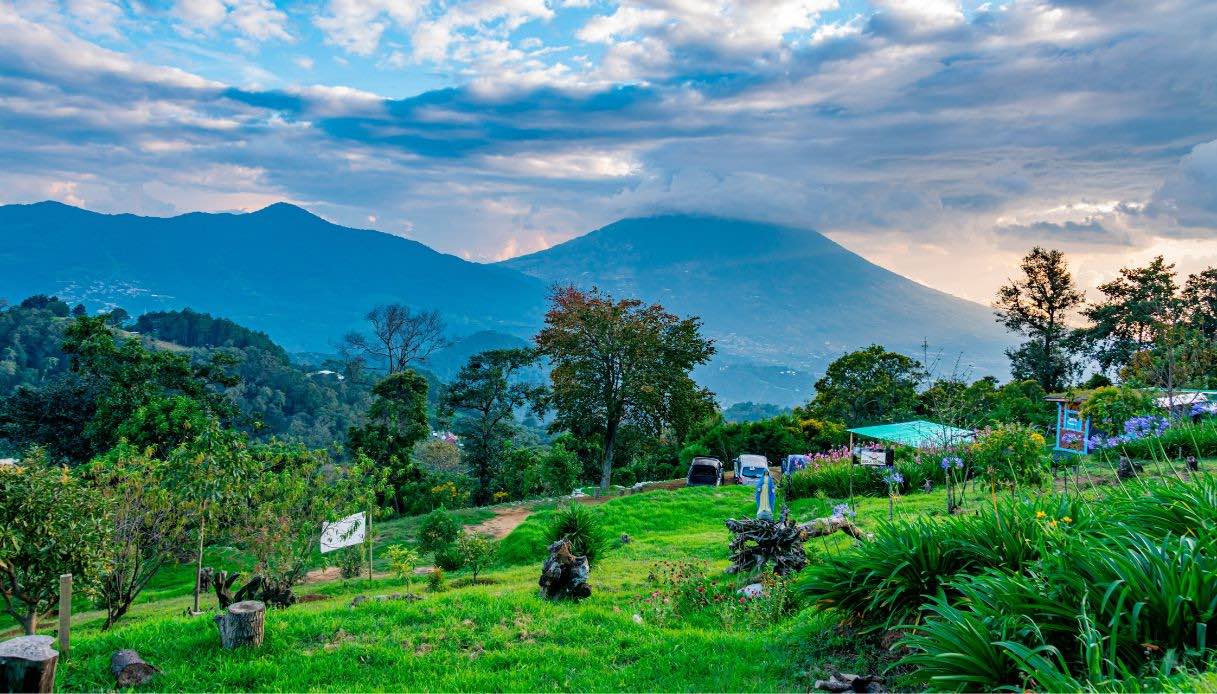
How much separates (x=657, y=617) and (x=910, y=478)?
42.3 ft

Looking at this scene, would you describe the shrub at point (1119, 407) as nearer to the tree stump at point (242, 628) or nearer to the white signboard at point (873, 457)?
the white signboard at point (873, 457)

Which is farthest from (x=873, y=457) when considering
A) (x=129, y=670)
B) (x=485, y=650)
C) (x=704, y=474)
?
(x=129, y=670)

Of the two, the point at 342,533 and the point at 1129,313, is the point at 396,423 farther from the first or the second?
the point at 1129,313

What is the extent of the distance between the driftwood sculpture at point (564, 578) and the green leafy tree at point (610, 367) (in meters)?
18.9

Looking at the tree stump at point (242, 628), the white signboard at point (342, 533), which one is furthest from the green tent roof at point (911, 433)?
the tree stump at point (242, 628)

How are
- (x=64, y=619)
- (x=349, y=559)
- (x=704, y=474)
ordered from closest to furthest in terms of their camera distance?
(x=64, y=619), (x=349, y=559), (x=704, y=474)

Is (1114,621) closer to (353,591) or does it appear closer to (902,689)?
(902,689)

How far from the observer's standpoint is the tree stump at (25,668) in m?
4.98

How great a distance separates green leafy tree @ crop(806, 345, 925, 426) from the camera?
126 feet

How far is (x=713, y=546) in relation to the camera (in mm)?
13688

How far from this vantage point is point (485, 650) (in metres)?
7.06

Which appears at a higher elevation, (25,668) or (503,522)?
(25,668)

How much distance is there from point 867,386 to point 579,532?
30.0 m

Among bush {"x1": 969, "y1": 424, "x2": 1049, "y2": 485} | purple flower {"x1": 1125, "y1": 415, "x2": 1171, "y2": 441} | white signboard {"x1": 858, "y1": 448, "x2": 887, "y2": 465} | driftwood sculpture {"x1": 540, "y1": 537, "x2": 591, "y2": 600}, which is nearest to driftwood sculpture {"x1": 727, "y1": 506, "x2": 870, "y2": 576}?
driftwood sculpture {"x1": 540, "y1": 537, "x2": 591, "y2": 600}
